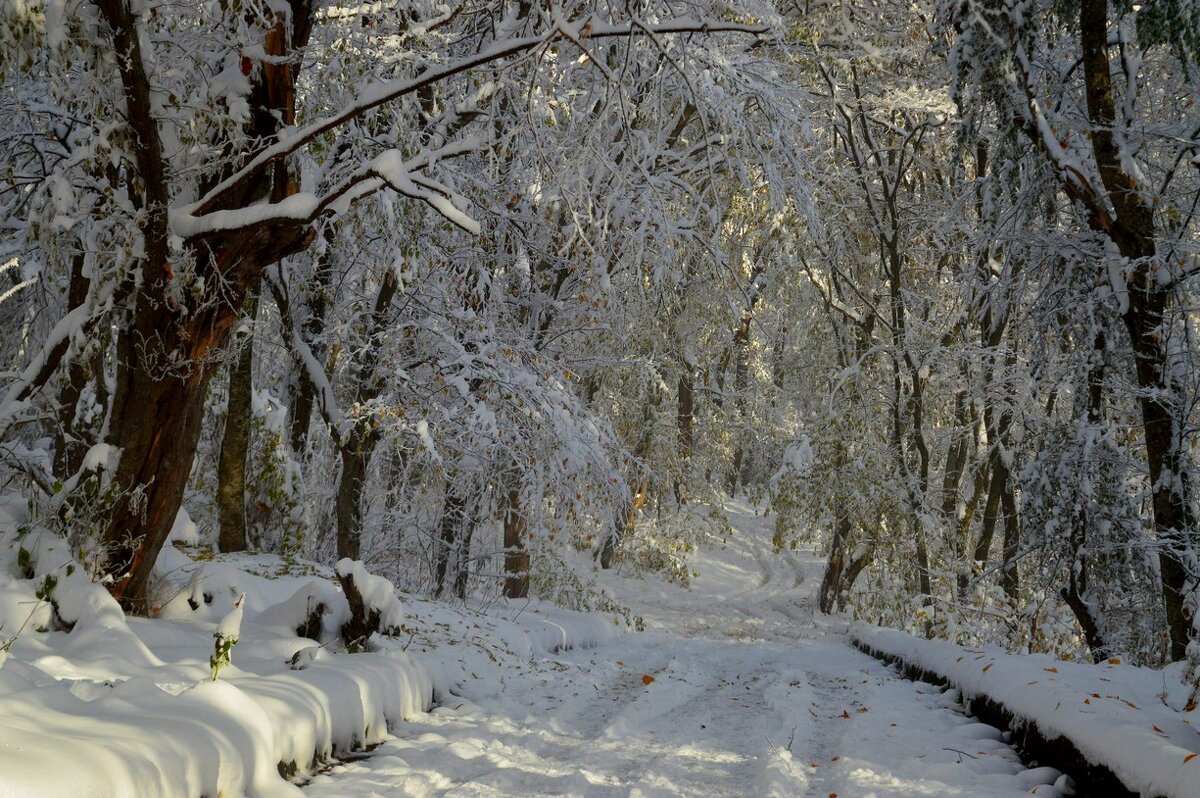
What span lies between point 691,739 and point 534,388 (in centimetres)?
489

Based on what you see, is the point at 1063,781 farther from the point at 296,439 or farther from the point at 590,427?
the point at 296,439

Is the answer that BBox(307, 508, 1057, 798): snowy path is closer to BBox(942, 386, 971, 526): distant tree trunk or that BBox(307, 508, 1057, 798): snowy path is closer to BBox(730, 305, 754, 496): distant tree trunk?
BBox(942, 386, 971, 526): distant tree trunk

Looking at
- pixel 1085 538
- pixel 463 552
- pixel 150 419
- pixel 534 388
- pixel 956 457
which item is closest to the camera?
pixel 150 419

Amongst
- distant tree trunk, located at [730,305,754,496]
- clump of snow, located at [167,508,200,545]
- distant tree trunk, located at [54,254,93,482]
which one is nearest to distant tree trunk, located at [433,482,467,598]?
clump of snow, located at [167,508,200,545]

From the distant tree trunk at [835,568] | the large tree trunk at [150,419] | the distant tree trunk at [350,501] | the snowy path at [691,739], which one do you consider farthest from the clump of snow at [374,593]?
Answer: the distant tree trunk at [835,568]

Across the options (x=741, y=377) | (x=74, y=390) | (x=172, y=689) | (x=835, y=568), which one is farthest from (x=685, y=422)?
(x=172, y=689)

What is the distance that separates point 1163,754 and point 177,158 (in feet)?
20.5

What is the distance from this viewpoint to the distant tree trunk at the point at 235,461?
9.55m

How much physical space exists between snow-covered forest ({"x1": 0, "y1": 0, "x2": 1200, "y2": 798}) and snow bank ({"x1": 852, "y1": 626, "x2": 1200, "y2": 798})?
31 mm

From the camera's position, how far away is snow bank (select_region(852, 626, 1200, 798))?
3717mm

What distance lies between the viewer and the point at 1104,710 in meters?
4.62

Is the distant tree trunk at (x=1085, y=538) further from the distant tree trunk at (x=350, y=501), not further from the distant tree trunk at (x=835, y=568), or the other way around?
the distant tree trunk at (x=835, y=568)

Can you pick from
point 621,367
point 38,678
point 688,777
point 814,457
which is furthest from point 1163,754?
point 814,457

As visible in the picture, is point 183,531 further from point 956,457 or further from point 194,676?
point 956,457
